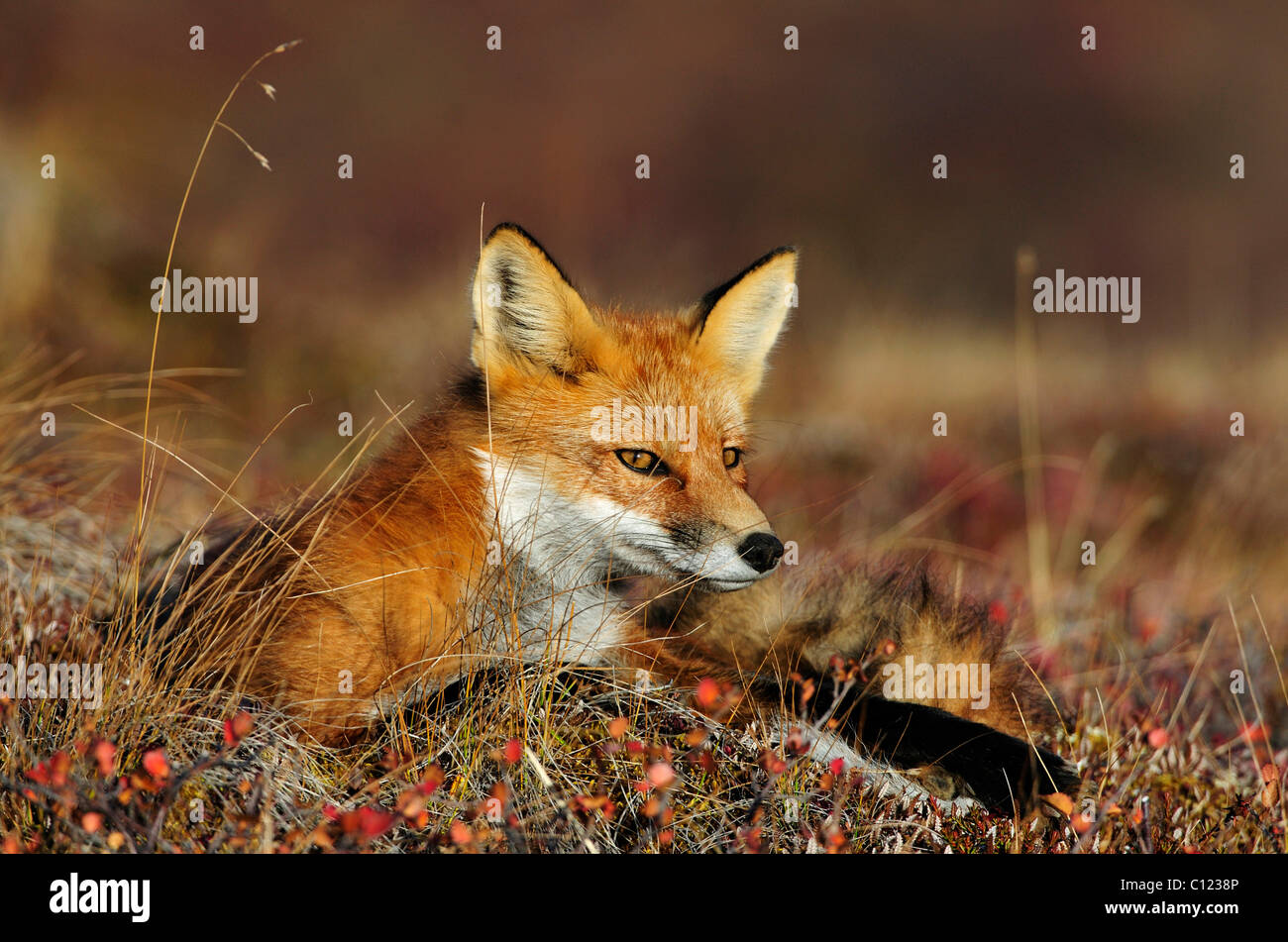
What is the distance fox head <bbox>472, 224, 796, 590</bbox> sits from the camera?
2900 mm

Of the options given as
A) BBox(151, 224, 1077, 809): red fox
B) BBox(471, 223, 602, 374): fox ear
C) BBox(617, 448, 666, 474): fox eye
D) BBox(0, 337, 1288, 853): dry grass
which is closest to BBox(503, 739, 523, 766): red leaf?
BBox(0, 337, 1288, 853): dry grass

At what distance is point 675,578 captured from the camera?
3.05m

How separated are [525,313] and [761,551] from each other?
3.47 ft

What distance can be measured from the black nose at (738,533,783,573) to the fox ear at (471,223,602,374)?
32.5 inches

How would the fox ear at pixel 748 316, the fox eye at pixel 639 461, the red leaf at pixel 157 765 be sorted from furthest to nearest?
the fox ear at pixel 748 316
the fox eye at pixel 639 461
the red leaf at pixel 157 765

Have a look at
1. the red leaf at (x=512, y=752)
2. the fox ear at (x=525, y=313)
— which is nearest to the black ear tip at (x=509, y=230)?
the fox ear at (x=525, y=313)

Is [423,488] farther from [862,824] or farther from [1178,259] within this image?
[1178,259]

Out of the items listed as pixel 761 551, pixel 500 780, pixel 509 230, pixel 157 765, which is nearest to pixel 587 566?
pixel 761 551

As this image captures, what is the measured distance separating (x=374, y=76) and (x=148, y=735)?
11.9 metres

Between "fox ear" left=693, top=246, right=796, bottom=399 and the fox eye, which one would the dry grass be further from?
"fox ear" left=693, top=246, right=796, bottom=399

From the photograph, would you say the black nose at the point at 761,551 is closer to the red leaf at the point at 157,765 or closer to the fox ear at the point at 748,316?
the fox ear at the point at 748,316

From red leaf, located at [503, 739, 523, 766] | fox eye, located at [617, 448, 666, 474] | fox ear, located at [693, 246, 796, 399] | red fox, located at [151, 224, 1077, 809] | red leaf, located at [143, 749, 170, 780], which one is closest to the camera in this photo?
red leaf, located at [143, 749, 170, 780]

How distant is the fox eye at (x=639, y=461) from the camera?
301cm
